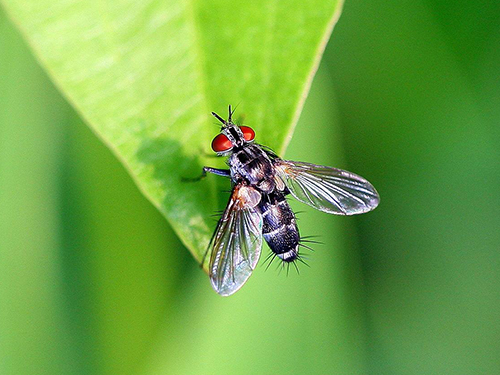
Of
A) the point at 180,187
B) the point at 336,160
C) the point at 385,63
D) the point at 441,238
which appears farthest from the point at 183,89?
the point at 441,238

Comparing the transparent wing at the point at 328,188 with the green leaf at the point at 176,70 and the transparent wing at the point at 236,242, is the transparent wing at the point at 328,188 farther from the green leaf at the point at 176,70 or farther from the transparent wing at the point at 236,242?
the green leaf at the point at 176,70

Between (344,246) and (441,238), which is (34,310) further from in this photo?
(441,238)

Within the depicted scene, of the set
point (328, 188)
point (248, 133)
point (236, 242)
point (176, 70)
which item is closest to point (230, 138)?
point (248, 133)

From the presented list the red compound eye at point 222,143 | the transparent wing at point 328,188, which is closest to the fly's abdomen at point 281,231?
the transparent wing at point 328,188

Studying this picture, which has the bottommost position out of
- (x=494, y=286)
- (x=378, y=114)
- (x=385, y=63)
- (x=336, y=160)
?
(x=494, y=286)

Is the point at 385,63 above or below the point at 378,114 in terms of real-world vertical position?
above

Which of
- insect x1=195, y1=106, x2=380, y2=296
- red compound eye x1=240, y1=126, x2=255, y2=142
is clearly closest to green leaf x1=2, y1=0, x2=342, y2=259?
insect x1=195, y1=106, x2=380, y2=296

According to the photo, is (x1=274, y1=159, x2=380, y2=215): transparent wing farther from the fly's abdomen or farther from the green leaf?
the green leaf

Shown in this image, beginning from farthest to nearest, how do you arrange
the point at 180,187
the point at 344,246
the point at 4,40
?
the point at 344,246 < the point at 4,40 < the point at 180,187
